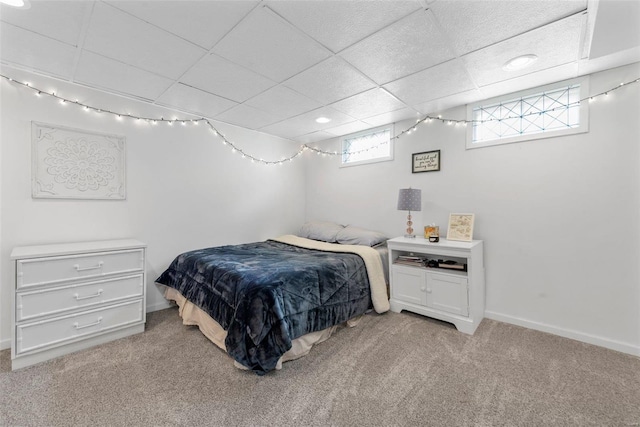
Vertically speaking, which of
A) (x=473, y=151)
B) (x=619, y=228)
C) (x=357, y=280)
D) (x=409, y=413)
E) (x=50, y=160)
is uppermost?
(x=473, y=151)

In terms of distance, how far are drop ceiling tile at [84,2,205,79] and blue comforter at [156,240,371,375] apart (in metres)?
1.72

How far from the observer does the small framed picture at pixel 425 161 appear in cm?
321

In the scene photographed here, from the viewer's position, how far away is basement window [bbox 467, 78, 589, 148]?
7.90ft

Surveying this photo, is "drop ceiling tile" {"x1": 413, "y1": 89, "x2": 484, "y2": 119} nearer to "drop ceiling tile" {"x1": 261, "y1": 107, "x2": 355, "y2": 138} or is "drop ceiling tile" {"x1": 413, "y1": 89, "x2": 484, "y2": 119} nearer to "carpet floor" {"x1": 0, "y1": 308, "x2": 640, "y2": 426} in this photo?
"drop ceiling tile" {"x1": 261, "y1": 107, "x2": 355, "y2": 138}

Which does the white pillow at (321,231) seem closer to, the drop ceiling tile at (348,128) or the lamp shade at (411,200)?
the lamp shade at (411,200)

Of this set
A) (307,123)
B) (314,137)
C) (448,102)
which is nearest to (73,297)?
(307,123)

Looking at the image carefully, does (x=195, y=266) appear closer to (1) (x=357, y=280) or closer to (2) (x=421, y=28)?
(1) (x=357, y=280)

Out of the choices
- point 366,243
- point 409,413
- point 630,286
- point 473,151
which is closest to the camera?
point 409,413

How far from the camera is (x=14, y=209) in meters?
2.27

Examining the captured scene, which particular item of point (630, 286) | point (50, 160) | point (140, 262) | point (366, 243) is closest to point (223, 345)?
point (140, 262)

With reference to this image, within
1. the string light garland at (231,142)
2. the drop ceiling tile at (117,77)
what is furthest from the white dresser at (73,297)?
the drop ceiling tile at (117,77)

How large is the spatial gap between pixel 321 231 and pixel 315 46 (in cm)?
249

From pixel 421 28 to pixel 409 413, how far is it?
7.66 ft

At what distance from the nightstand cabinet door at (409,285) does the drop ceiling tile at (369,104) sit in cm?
179
